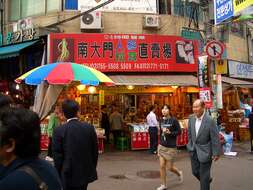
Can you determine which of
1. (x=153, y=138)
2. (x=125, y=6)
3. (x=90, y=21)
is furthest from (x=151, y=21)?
(x=153, y=138)

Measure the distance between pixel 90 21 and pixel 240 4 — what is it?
315 inches

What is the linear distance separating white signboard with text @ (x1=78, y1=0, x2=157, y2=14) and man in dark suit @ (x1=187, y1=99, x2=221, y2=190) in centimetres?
1014

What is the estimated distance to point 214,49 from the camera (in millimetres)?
12117

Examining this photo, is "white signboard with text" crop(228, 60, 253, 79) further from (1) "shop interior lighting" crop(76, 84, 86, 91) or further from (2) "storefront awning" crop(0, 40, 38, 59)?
(2) "storefront awning" crop(0, 40, 38, 59)

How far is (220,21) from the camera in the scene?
9852mm

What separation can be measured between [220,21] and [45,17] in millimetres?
8513

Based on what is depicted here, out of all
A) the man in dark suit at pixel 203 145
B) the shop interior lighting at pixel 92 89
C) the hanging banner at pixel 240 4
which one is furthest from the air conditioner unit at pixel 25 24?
the man in dark suit at pixel 203 145

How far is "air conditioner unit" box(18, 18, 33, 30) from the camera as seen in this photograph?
53.5ft

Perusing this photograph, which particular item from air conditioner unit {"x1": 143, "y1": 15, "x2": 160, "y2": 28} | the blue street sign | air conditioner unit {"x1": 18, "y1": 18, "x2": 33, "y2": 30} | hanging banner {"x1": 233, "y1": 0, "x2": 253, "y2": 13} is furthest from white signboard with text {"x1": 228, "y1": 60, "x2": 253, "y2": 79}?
hanging banner {"x1": 233, "y1": 0, "x2": 253, "y2": 13}

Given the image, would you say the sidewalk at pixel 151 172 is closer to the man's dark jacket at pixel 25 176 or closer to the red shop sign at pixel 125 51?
the red shop sign at pixel 125 51

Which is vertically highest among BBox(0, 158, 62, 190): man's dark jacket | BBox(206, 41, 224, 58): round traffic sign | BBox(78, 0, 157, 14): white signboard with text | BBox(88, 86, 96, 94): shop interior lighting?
BBox(78, 0, 157, 14): white signboard with text

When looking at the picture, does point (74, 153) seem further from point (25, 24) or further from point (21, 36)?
point (25, 24)

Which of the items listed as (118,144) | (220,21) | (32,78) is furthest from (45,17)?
(220,21)

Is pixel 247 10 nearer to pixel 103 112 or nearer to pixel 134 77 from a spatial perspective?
pixel 134 77
